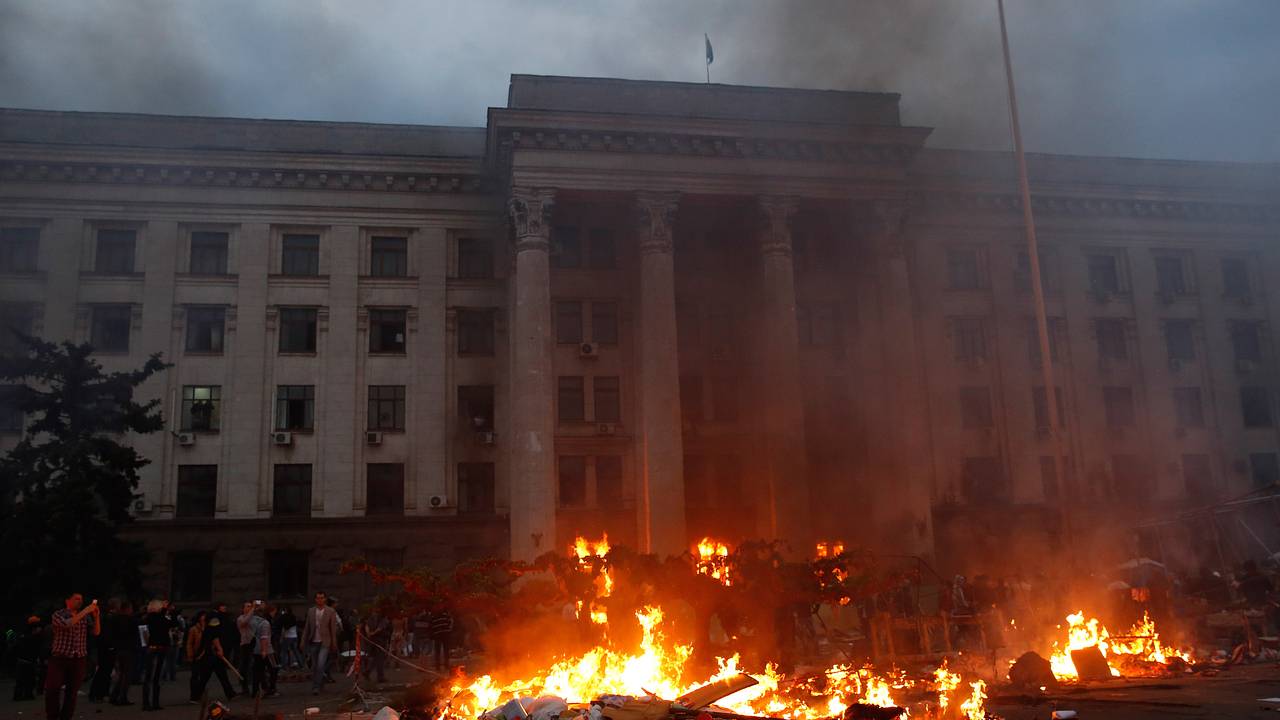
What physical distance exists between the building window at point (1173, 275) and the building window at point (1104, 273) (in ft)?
5.45

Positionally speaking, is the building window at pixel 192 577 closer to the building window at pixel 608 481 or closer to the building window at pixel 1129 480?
the building window at pixel 608 481

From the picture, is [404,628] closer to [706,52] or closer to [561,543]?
[561,543]

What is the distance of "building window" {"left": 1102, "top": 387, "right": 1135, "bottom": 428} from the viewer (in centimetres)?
3494

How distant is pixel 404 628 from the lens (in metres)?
23.2

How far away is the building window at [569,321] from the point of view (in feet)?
102

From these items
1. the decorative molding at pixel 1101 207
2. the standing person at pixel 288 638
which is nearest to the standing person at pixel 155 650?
the standing person at pixel 288 638

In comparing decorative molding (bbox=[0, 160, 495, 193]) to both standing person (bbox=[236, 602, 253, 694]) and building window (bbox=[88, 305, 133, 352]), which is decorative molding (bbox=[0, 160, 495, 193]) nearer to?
building window (bbox=[88, 305, 133, 352])

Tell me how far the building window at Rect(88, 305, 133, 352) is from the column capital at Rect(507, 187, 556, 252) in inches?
513

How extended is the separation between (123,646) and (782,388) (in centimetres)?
1757

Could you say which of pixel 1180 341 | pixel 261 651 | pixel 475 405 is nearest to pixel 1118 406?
pixel 1180 341

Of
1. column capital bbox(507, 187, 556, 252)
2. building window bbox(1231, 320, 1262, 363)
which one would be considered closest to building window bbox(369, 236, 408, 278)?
column capital bbox(507, 187, 556, 252)

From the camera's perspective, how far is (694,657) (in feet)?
49.0

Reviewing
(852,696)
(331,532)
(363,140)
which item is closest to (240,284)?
(363,140)

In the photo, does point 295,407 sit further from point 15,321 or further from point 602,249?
point 602,249
